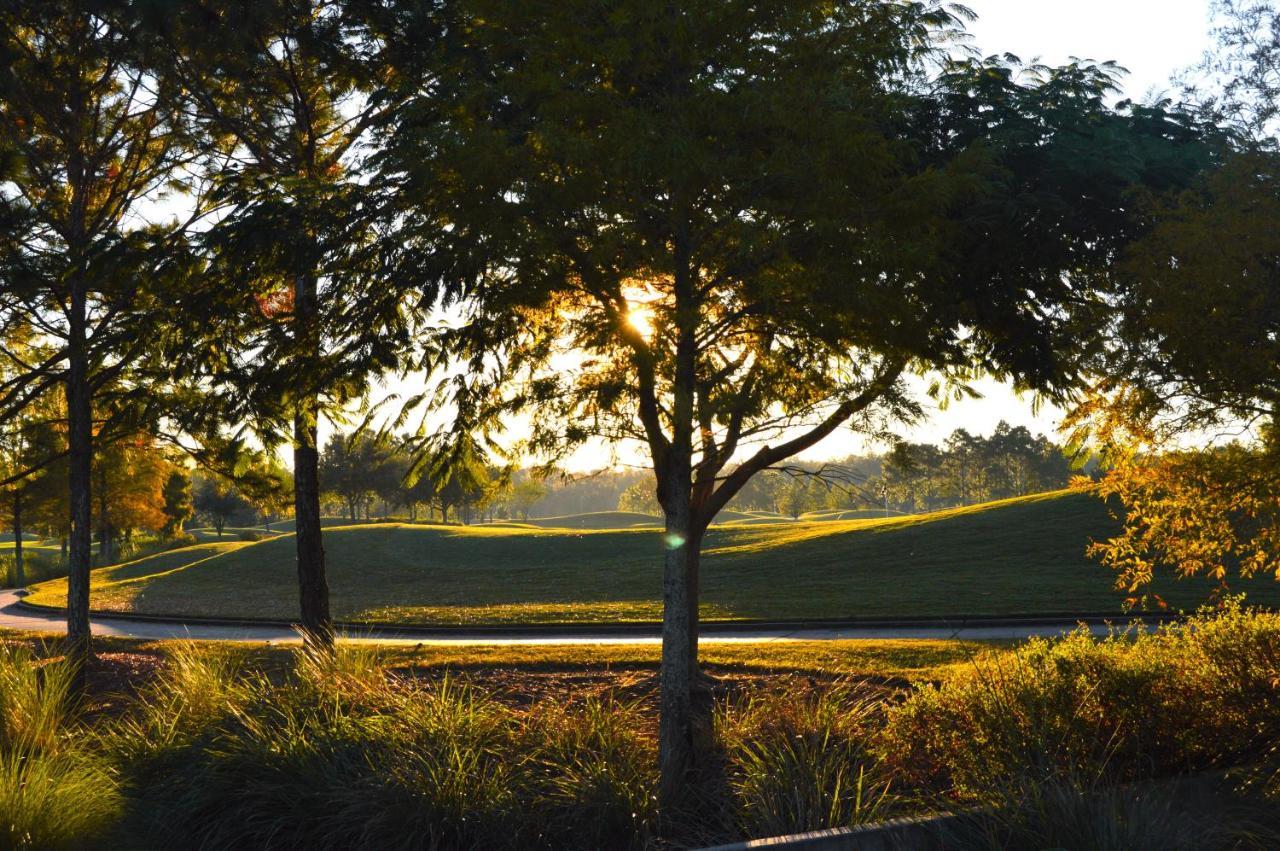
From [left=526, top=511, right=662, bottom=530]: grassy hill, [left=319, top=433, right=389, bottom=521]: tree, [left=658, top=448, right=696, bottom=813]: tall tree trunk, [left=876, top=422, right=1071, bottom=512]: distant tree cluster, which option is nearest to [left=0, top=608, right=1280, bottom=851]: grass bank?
[left=658, top=448, right=696, bottom=813]: tall tree trunk

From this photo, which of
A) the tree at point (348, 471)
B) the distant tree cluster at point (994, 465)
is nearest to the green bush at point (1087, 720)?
the tree at point (348, 471)

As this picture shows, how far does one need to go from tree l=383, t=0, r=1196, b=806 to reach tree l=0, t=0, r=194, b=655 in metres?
6.31

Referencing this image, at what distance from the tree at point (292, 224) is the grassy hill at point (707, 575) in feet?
38.1

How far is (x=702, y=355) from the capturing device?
9125 mm

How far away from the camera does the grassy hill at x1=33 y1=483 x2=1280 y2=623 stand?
23.6 metres

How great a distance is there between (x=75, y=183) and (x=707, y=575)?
22.4 m

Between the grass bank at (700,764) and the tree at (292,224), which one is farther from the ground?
the tree at (292,224)

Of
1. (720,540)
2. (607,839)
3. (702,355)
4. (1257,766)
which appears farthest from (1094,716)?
(720,540)

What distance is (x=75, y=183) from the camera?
14.3 metres

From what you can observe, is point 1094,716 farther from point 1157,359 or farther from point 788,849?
point 1157,359

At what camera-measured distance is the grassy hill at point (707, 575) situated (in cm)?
2359

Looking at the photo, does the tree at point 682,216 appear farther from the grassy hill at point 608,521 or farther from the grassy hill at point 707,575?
the grassy hill at point 608,521

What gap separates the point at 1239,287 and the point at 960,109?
4.19 metres

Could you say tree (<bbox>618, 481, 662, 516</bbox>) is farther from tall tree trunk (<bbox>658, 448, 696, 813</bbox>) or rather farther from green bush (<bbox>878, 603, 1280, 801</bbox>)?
green bush (<bbox>878, 603, 1280, 801</bbox>)
